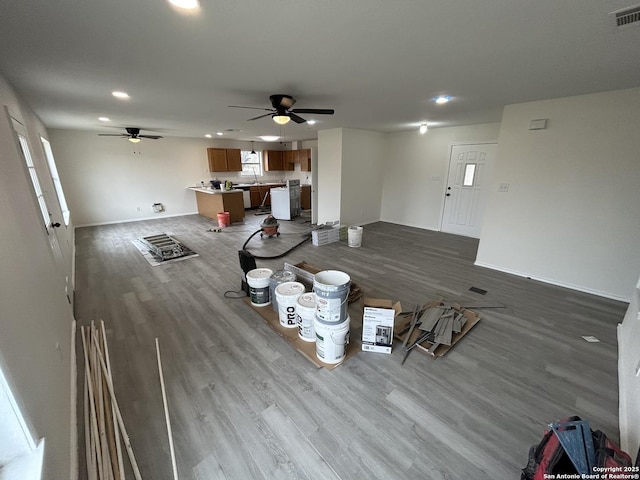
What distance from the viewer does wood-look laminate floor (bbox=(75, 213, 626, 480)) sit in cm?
150

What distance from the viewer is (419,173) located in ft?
21.3

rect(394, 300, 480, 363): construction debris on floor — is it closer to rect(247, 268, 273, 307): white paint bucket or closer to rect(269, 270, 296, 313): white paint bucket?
rect(269, 270, 296, 313): white paint bucket

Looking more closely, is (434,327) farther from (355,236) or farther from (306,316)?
(355,236)

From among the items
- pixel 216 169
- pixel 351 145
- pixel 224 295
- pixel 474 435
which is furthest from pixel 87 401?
pixel 216 169

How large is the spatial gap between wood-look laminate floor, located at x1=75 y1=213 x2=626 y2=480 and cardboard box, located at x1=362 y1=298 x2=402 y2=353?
0.10 meters

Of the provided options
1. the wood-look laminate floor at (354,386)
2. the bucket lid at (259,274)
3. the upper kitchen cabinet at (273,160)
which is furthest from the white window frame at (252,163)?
the bucket lid at (259,274)

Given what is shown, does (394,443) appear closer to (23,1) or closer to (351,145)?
(23,1)

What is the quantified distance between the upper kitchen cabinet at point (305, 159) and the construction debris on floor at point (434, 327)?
7.38 m

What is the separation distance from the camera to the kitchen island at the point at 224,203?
7.02 meters

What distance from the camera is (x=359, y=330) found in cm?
262

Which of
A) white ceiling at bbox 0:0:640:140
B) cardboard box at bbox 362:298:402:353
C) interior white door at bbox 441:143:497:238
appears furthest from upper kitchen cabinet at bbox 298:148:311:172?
cardboard box at bbox 362:298:402:353

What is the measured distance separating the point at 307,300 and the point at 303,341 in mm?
394

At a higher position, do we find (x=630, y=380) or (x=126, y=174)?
(x=126, y=174)

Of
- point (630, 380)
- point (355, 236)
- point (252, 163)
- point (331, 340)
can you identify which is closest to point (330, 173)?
point (355, 236)
